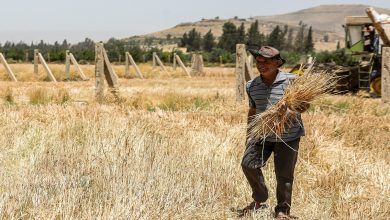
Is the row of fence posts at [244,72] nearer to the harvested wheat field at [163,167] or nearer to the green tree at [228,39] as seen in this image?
the harvested wheat field at [163,167]

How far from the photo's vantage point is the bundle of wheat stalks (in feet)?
16.7

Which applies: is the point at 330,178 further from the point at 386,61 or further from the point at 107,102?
the point at 386,61

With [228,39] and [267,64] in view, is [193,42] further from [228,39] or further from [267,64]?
[267,64]

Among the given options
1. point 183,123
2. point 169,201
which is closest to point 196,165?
point 169,201

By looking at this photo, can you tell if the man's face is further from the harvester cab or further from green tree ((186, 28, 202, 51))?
green tree ((186, 28, 202, 51))

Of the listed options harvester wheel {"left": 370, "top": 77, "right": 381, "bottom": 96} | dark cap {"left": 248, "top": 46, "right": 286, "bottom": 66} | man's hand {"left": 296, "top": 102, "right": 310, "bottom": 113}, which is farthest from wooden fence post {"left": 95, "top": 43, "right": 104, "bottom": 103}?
harvester wheel {"left": 370, "top": 77, "right": 381, "bottom": 96}

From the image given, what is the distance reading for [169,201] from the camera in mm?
5098

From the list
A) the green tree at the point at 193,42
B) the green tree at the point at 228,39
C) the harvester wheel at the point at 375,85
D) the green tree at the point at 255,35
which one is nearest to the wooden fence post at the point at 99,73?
the harvester wheel at the point at 375,85

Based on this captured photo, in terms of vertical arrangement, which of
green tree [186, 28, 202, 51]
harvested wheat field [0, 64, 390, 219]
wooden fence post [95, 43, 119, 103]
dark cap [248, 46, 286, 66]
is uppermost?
green tree [186, 28, 202, 51]

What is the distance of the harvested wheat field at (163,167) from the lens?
16.1 feet

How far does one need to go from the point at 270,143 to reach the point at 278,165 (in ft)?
Result: 0.71

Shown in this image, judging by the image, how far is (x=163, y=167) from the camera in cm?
593

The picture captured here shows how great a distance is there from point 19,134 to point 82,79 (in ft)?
57.5

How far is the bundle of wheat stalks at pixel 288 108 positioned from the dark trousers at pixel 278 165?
0.59 feet
